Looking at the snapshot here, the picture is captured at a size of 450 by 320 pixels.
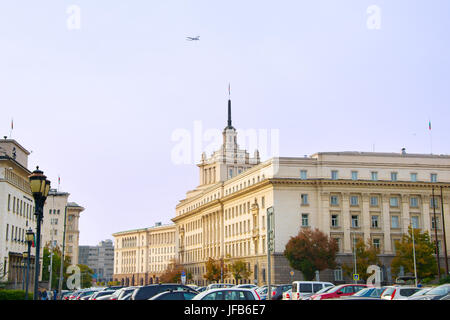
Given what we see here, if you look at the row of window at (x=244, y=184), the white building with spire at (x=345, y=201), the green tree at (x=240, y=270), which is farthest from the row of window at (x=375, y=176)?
the green tree at (x=240, y=270)

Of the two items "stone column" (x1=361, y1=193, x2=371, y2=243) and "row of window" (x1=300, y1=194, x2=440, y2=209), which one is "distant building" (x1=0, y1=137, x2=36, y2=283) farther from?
"stone column" (x1=361, y1=193, x2=371, y2=243)

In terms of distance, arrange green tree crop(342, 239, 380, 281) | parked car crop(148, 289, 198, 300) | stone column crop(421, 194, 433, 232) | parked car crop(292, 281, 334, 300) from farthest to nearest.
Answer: stone column crop(421, 194, 433, 232), green tree crop(342, 239, 380, 281), parked car crop(292, 281, 334, 300), parked car crop(148, 289, 198, 300)

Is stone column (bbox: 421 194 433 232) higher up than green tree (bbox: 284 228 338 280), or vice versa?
stone column (bbox: 421 194 433 232)

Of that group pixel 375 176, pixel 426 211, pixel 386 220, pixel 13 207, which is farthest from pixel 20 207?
pixel 426 211

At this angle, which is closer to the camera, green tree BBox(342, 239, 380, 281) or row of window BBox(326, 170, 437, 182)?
green tree BBox(342, 239, 380, 281)

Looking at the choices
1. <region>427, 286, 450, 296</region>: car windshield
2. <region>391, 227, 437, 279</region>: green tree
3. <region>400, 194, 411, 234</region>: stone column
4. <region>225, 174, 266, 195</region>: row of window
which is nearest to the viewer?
<region>427, 286, 450, 296</region>: car windshield

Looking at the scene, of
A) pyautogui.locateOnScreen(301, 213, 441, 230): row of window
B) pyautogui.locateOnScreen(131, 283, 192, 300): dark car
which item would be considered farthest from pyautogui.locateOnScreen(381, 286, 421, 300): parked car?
pyautogui.locateOnScreen(301, 213, 441, 230): row of window

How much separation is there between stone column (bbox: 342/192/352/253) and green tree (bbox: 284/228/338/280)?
19.2ft

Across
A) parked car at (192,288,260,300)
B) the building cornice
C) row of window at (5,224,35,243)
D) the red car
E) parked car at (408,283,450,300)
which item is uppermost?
the building cornice

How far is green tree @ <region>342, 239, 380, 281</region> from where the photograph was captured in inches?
3243

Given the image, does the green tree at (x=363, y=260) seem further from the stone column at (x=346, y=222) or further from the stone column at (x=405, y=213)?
the stone column at (x=405, y=213)

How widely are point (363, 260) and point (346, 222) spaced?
949 cm

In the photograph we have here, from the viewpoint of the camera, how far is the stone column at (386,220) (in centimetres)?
9169

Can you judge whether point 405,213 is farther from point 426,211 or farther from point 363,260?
point 363,260
